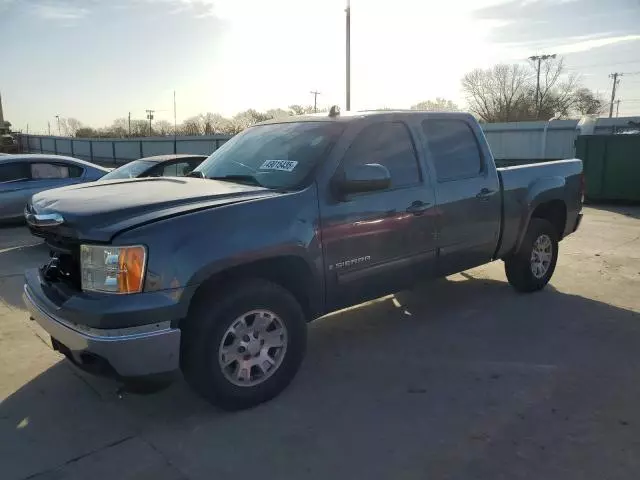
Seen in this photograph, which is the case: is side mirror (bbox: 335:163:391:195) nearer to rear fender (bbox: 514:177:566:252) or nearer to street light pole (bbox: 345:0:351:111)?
rear fender (bbox: 514:177:566:252)

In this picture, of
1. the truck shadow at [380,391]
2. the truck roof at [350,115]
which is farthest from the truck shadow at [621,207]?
the truck roof at [350,115]

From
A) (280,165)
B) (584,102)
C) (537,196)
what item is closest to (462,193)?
(537,196)

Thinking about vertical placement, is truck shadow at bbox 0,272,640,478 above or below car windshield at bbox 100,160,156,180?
below

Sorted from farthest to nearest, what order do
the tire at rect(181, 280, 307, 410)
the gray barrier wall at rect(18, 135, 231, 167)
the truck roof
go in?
the gray barrier wall at rect(18, 135, 231, 167), the truck roof, the tire at rect(181, 280, 307, 410)

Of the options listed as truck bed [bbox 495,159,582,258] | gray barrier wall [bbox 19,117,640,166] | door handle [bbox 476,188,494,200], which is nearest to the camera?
door handle [bbox 476,188,494,200]

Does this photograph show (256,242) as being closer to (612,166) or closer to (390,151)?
(390,151)

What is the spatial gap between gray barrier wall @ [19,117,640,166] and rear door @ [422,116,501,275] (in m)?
11.4

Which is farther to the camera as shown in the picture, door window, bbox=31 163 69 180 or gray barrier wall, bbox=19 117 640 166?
gray barrier wall, bbox=19 117 640 166

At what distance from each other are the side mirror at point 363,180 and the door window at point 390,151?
0.26m

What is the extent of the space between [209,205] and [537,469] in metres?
2.35

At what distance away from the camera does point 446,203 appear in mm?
4676

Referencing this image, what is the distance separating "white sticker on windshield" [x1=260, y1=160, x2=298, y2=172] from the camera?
393cm

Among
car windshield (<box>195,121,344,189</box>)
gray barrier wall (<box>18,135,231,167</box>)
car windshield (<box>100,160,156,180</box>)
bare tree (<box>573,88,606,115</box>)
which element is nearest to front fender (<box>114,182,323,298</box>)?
car windshield (<box>195,121,344,189</box>)

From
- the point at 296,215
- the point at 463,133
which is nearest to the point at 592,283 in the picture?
the point at 463,133
